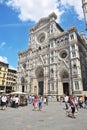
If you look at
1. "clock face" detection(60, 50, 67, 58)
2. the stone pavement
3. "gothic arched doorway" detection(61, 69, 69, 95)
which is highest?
"clock face" detection(60, 50, 67, 58)

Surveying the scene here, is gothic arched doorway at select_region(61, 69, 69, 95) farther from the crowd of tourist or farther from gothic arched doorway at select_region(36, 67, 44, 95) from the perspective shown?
the crowd of tourist

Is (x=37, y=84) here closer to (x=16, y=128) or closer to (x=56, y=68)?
(x=56, y=68)

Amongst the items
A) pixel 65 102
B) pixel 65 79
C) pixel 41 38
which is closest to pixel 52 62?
pixel 65 79

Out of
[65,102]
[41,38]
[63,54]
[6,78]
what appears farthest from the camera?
[6,78]

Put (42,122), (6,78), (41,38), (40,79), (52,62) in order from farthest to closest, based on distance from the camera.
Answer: (6,78)
(41,38)
(40,79)
(52,62)
(42,122)

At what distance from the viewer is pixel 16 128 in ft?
22.3

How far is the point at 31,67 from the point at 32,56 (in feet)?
13.5

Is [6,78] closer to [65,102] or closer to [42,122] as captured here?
[65,102]

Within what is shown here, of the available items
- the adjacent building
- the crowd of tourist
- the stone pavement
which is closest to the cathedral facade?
the adjacent building

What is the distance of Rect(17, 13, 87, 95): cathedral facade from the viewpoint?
31047mm

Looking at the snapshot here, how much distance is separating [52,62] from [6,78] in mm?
24487

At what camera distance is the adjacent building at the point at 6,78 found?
48.8 metres

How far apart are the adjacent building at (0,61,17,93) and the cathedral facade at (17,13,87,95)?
302 inches

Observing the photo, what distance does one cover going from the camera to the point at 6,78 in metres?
50.9
